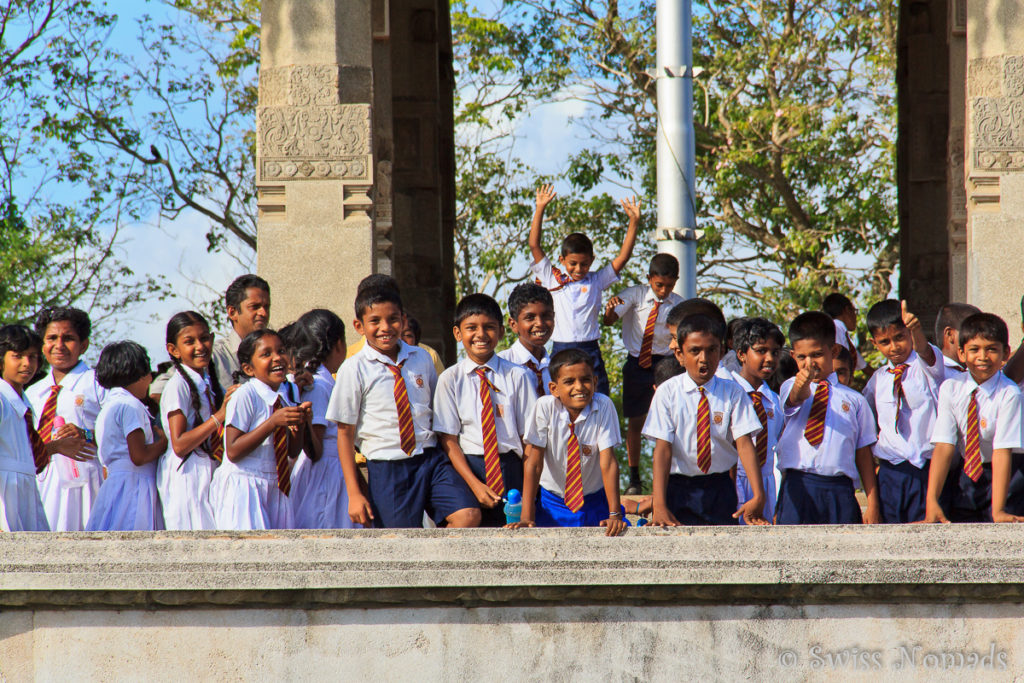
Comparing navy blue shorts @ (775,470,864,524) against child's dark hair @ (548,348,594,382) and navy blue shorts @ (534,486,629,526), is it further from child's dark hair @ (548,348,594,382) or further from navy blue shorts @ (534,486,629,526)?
child's dark hair @ (548,348,594,382)

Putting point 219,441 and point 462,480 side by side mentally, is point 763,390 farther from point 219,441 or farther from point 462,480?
point 219,441

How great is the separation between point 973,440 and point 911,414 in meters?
0.75

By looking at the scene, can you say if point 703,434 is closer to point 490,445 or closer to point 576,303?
point 490,445

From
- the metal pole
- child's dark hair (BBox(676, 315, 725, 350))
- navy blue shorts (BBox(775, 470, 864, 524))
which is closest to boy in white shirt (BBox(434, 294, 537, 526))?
child's dark hair (BBox(676, 315, 725, 350))

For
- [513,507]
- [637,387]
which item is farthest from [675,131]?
[513,507]

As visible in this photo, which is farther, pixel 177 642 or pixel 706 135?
pixel 706 135

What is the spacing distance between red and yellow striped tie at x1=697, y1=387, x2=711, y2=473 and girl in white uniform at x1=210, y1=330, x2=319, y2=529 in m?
1.92

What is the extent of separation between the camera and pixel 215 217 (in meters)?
22.9

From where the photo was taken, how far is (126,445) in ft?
22.1

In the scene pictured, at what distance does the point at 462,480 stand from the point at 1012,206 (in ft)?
15.9

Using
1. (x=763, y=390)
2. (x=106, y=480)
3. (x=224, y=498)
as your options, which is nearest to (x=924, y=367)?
(x=763, y=390)

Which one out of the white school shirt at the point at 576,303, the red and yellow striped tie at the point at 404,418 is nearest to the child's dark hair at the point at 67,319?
the red and yellow striped tie at the point at 404,418

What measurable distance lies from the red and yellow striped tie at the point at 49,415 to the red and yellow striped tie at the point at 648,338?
4211 millimetres

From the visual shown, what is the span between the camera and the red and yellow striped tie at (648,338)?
9633mm
